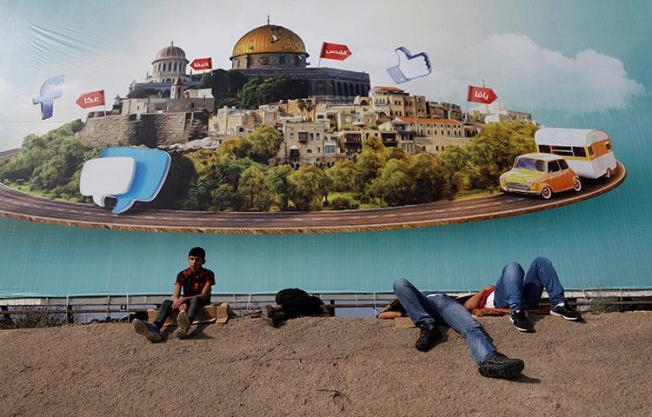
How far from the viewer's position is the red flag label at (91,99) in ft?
43.7

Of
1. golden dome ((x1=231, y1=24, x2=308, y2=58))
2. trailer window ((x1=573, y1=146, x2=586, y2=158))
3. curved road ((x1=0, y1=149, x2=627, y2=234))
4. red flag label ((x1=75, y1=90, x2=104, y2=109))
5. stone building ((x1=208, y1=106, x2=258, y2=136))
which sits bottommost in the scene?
curved road ((x1=0, y1=149, x2=627, y2=234))

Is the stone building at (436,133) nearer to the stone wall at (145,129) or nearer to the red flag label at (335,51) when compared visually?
the red flag label at (335,51)

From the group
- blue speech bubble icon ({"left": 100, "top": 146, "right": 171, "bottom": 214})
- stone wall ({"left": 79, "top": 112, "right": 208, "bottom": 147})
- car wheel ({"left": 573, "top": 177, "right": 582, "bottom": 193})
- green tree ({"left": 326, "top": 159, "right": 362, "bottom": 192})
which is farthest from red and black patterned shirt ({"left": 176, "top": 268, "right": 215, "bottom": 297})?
car wheel ({"left": 573, "top": 177, "right": 582, "bottom": 193})

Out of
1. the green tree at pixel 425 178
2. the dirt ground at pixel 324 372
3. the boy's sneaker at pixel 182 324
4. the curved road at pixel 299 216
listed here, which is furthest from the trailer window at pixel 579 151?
the boy's sneaker at pixel 182 324

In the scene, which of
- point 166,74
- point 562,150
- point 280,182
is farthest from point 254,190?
point 562,150

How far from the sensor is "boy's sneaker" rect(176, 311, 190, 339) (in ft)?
21.0

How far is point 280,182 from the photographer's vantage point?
43.3 feet

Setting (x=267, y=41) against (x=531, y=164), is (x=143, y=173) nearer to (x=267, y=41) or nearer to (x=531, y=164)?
(x=267, y=41)

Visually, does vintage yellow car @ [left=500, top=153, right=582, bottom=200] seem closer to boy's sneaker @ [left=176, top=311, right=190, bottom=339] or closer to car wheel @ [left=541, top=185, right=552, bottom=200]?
car wheel @ [left=541, top=185, right=552, bottom=200]

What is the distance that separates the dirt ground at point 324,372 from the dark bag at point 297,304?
0.27m

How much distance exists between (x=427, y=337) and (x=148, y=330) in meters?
2.70

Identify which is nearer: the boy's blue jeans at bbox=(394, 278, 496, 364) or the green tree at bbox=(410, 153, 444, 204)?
the boy's blue jeans at bbox=(394, 278, 496, 364)

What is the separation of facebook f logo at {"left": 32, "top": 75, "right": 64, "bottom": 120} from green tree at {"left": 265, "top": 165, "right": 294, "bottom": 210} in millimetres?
4642

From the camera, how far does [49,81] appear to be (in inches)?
520
